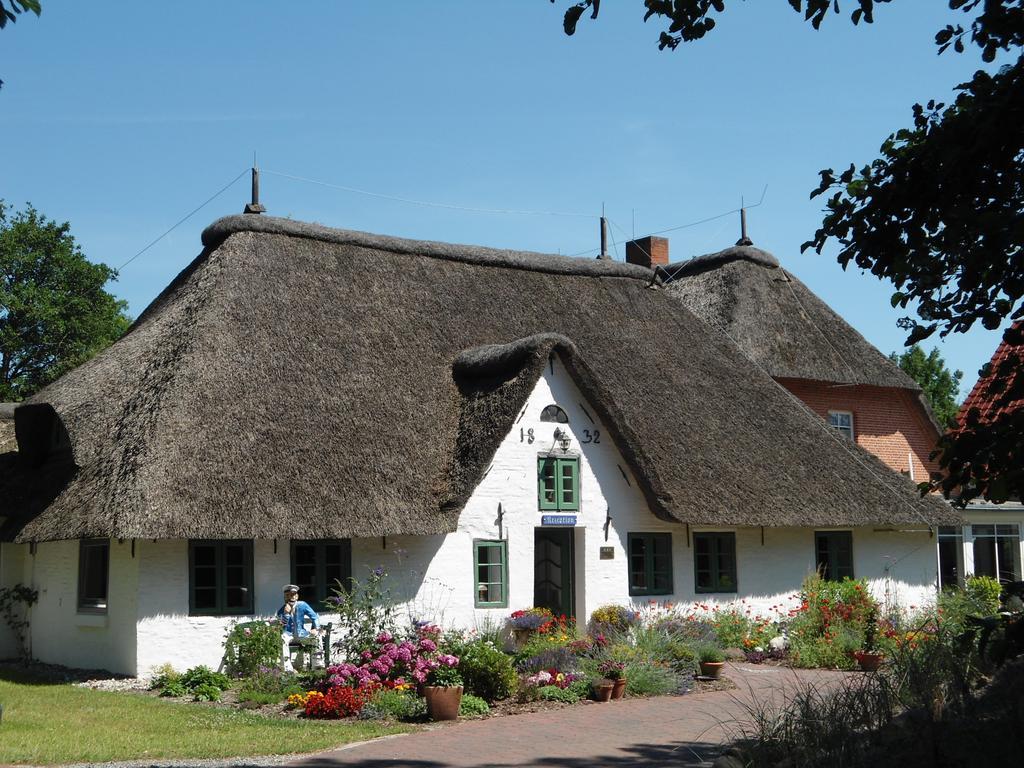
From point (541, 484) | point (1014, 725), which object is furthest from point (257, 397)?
point (1014, 725)

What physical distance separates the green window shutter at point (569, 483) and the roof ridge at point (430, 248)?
19.7 feet

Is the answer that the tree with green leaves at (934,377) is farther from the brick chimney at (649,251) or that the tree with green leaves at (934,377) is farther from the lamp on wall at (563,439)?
the lamp on wall at (563,439)

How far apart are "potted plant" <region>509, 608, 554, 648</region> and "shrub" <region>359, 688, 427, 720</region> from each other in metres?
5.32

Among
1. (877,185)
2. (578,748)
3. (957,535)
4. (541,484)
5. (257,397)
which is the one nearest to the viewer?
(877,185)

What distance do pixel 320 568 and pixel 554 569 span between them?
464 cm

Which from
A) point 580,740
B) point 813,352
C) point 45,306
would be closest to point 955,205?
point 580,740

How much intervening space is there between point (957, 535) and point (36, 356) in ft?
96.9

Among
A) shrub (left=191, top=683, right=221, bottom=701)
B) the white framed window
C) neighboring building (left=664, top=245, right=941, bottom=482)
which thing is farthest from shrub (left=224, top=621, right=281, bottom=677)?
the white framed window

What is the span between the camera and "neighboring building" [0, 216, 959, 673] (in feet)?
58.1

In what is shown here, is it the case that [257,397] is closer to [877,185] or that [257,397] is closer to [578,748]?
[578,748]

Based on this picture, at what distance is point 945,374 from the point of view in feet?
177

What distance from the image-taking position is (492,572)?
20406 mm

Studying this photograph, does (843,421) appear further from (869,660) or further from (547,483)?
(869,660)

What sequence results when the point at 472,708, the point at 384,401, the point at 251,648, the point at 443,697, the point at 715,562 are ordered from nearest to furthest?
the point at 443,697, the point at 472,708, the point at 251,648, the point at 384,401, the point at 715,562
